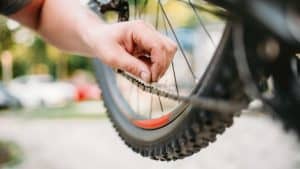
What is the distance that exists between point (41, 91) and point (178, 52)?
337 cm

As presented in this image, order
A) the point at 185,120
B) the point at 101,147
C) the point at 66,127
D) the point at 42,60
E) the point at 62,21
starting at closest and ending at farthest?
the point at 185,120 → the point at 62,21 → the point at 101,147 → the point at 66,127 → the point at 42,60

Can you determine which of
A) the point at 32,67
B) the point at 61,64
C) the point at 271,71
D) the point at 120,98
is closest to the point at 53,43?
the point at 120,98

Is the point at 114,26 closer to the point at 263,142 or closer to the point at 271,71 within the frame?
the point at 271,71

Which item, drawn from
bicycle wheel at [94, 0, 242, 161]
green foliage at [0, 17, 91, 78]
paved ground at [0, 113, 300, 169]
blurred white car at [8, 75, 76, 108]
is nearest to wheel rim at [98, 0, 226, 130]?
bicycle wheel at [94, 0, 242, 161]

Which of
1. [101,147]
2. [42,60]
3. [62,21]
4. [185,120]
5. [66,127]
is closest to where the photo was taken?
[185,120]

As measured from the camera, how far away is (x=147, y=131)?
0.68 m

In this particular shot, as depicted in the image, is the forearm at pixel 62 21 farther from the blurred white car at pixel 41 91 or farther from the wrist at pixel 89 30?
the blurred white car at pixel 41 91

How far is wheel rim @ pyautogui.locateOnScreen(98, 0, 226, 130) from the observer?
1.98 ft

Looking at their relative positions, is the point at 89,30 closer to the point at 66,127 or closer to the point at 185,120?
the point at 185,120

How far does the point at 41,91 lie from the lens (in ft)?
Result: 12.9

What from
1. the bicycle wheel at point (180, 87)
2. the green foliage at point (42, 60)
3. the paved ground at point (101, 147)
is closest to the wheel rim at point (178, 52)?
the bicycle wheel at point (180, 87)

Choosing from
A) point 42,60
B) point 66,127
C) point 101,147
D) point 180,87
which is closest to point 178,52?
point 180,87

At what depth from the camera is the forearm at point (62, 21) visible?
653 millimetres

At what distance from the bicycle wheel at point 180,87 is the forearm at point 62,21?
0.22ft
